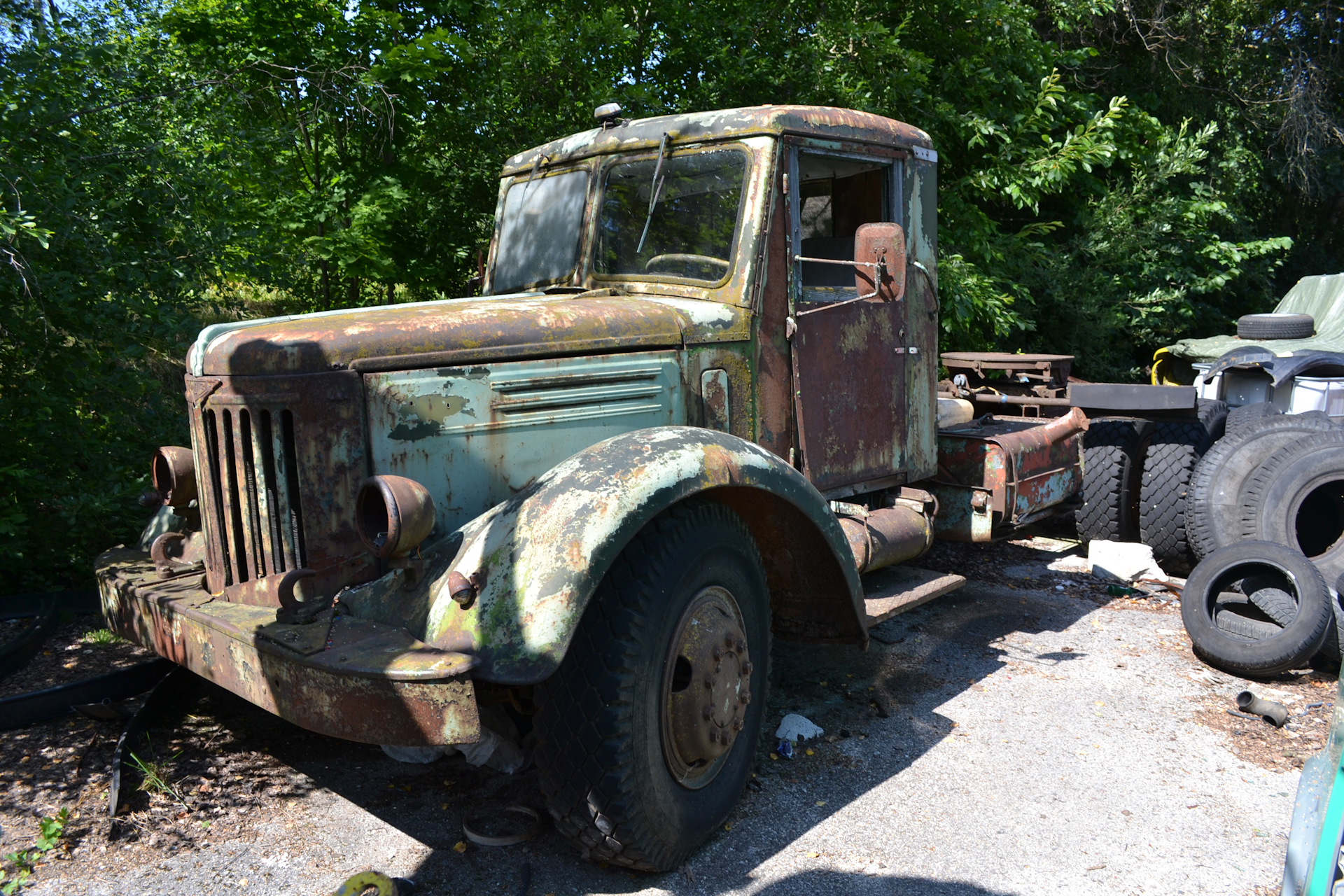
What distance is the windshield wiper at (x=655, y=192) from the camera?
156 inches

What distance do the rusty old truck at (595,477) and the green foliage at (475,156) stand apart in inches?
64.5

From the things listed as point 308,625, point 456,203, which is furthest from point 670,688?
point 456,203

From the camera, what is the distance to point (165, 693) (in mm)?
3832

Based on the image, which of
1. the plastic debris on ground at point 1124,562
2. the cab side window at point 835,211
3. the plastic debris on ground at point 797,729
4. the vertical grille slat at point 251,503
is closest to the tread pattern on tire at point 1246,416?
the plastic debris on ground at point 1124,562

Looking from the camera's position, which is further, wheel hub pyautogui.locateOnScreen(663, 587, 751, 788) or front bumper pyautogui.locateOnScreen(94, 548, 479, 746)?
wheel hub pyautogui.locateOnScreen(663, 587, 751, 788)

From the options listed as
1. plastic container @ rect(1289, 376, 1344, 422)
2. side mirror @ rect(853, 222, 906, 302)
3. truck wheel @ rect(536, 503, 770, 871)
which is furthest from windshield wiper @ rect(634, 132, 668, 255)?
plastic container @ rect(1289, 376, 1344, 422)

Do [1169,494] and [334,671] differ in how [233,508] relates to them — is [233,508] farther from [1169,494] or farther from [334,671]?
[1169,494]

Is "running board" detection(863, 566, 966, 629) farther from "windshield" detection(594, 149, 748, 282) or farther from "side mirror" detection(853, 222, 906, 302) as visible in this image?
"windshield" detection(594, 149, 748, 282)

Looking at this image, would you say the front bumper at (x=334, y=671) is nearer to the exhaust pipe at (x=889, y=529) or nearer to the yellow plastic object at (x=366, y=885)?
the yellow plastic object at (x=366, y=885)

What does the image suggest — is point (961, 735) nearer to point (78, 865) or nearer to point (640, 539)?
point (640, 539)

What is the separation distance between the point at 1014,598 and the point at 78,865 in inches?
193

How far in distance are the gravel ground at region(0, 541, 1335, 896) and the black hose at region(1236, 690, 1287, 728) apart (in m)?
0.05

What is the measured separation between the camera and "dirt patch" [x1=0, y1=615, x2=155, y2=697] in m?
4.25

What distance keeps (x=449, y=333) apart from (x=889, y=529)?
2.25 m
